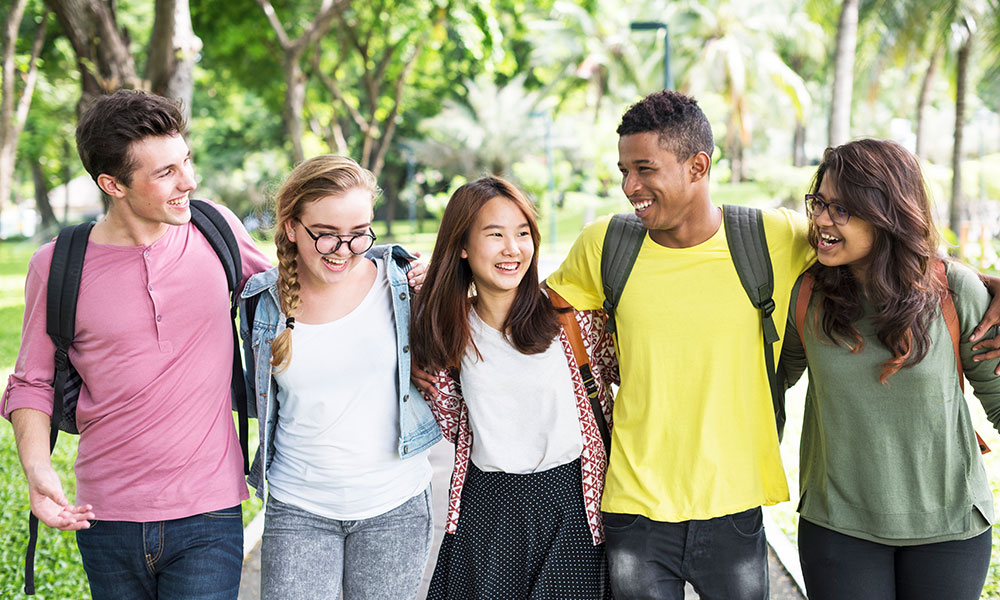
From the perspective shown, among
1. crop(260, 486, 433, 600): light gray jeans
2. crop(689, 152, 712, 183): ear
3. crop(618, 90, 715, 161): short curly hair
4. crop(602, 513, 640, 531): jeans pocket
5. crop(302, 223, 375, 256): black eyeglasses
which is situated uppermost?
crop(618, 90, 715, 161): short curly hair

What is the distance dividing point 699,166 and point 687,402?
2.80ft

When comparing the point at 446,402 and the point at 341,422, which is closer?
the point at 341,422

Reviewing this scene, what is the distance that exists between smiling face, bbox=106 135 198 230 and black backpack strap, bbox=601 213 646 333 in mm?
1447

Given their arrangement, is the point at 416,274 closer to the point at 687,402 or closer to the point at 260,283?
the point at 260,283

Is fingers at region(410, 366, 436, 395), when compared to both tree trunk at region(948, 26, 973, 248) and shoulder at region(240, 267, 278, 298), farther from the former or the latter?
tree trunk at region(948, 26, 973, 248)

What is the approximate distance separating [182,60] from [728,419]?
7.26 metres

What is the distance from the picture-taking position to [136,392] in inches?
117

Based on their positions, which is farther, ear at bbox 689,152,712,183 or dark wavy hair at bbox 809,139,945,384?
ear at bbox 689,152,712,183

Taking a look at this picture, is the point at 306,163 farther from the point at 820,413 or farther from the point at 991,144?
the point at 991,144

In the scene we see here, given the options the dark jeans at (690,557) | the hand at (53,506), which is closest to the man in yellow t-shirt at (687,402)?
the dark jeans at (690,557)

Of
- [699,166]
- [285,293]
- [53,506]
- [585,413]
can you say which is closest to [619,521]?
[585,413]

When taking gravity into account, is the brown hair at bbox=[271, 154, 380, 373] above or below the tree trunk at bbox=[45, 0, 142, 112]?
below

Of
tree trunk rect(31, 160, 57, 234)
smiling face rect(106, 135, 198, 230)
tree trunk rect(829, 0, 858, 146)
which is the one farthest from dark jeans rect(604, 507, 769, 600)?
tree trunk rect(31, 160, 57, 234)

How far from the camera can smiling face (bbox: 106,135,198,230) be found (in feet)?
9.83
